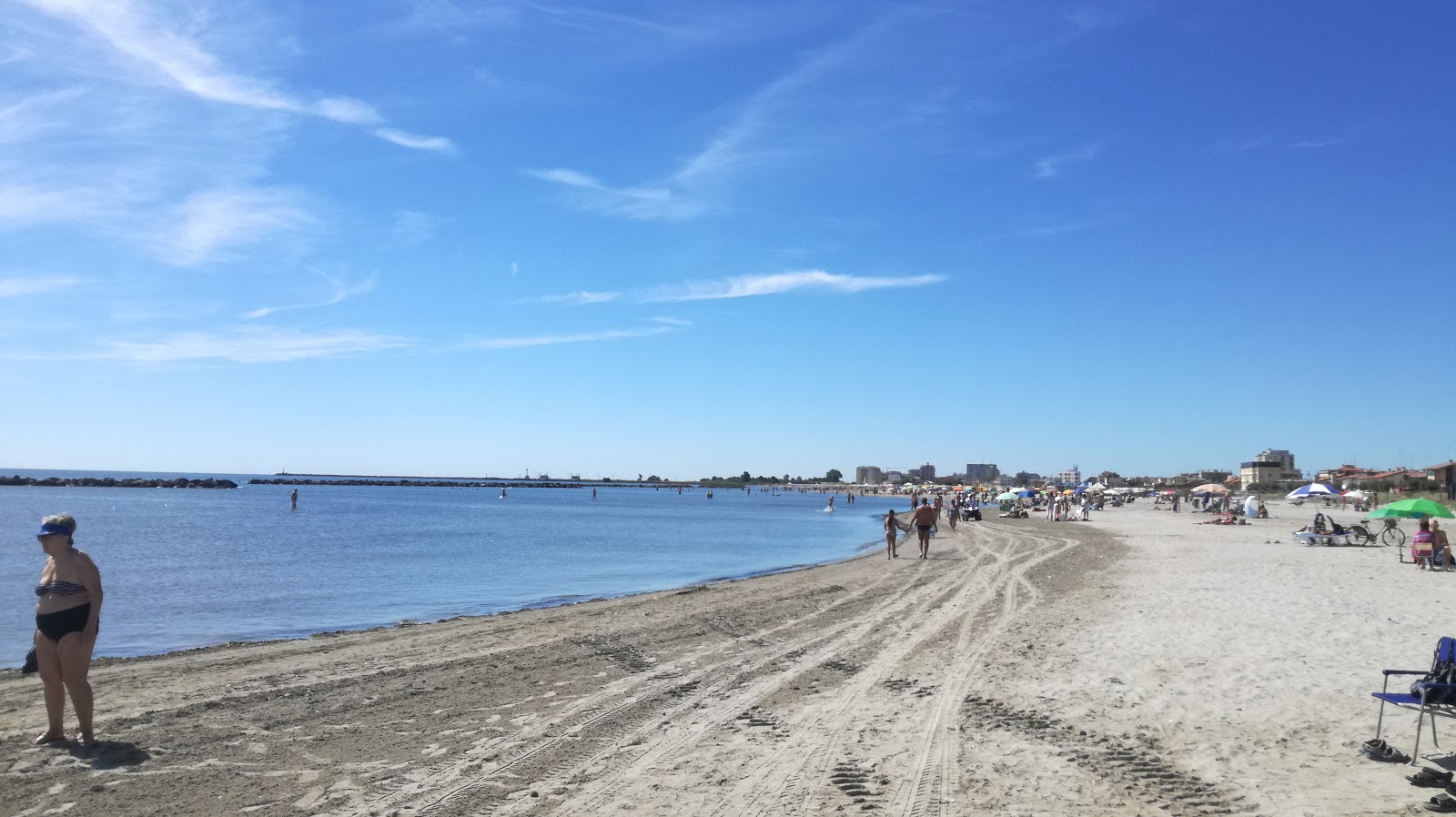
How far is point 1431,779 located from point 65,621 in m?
8.72

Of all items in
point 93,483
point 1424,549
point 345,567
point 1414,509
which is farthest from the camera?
point 93,483

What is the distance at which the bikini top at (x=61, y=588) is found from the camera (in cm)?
612

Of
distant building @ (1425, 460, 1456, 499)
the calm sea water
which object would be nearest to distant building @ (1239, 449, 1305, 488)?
distant building @ (1425, 460, 1456, 499)

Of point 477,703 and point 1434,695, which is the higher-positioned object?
point 1434,695

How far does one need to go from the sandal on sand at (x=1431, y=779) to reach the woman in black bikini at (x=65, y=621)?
8411 mm

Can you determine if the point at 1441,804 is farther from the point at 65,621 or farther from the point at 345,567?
the point at 345,567

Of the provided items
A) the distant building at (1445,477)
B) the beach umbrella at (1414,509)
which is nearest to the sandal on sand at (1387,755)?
the beach umbrella at (1414,509)

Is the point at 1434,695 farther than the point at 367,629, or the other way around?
the point at 367,629

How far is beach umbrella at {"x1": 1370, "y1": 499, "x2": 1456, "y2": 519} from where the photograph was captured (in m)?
19.8

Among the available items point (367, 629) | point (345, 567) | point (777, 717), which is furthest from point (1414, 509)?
point (345, 567)

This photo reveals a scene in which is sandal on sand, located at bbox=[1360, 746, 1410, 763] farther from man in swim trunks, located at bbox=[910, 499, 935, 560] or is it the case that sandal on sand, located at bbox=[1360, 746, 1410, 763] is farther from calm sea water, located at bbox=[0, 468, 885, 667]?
man in swim trunks, located at bbox=[910, 499, 935, 560]

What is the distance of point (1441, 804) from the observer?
15.8 feet

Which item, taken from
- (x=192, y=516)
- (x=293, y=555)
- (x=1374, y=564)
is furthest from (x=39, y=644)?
(x=192, y=516)

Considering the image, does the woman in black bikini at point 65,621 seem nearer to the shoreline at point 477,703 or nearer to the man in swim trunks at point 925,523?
the shoreline at point 477,703
